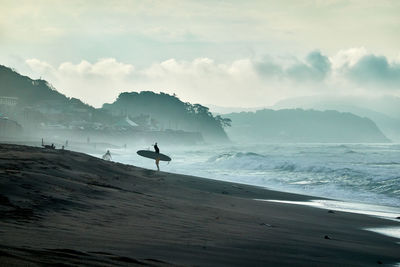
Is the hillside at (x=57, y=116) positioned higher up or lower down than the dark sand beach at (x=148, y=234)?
higher up

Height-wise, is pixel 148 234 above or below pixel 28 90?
below

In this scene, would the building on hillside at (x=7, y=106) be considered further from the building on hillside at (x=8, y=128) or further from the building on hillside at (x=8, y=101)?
the building on hillside at (x=8, y=128)

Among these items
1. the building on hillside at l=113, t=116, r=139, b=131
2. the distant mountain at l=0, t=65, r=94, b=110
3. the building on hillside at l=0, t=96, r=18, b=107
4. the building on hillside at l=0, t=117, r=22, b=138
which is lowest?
the building on hillside at l=0, t=117, r=22, b=138

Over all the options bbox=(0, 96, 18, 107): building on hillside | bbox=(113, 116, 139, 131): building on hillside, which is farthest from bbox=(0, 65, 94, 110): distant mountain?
bbox=(113, 116, 139, 131): building on hillside

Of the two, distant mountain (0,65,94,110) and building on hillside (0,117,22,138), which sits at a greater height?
distant mountain (0,65,94,110)

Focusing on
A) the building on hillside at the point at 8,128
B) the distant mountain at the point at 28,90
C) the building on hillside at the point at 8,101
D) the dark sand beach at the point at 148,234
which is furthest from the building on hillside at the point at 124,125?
the dark sand beach at the point at 148,234

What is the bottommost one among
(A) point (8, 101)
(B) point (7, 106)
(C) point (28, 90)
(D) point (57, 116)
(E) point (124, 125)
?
(E) point (124, 125)

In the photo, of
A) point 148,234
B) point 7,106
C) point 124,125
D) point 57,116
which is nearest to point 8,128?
point 7,106

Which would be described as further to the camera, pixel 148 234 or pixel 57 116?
pixel 57 116

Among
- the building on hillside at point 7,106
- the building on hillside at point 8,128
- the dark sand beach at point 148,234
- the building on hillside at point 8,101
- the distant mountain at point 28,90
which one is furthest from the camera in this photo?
the distant mountain at point 28,90

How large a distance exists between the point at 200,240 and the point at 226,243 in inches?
14.0

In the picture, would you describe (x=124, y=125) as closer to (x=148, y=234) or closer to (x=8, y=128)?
(x=8, y=128)

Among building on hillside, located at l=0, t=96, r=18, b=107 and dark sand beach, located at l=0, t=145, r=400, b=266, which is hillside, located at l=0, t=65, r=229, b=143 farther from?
dark sand beach, located at l=0, t=145, r=400, b=266

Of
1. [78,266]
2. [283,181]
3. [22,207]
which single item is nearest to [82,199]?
[22,207]
